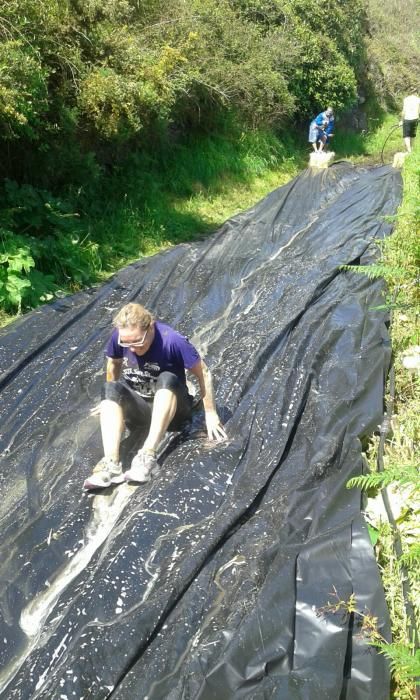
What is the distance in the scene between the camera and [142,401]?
3.73m

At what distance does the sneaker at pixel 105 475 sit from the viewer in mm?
3387

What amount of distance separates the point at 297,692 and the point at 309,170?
1038 cm

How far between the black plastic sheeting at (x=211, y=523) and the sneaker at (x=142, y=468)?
8 centimetres

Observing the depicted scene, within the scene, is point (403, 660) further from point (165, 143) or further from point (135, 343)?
point (165, 143)

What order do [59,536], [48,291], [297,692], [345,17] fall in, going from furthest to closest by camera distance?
[345,17] → [48,291] → [59,536] → [297,692]

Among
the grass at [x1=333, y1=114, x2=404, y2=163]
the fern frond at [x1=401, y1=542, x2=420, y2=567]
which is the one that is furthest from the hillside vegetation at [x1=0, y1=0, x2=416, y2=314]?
the fern frond at [x1=401, y1=542, x2=420, y2=567]

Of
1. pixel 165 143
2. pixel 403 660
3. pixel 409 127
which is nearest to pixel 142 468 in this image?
pixel 403 660

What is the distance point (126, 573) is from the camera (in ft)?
9.25

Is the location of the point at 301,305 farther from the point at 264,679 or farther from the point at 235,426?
the point at 264,679

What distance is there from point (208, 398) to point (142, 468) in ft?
1.85

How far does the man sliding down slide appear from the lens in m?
3.42

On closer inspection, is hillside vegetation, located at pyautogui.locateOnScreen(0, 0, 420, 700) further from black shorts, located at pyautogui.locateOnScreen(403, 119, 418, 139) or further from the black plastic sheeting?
black shorts, located at pyautogui.locateOnScreen(403, 119, 418, 139)

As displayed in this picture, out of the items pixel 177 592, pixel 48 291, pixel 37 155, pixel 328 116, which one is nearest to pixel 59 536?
pixel 177 592

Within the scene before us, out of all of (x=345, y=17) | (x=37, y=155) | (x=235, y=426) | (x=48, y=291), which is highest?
(x=345, y=17)
